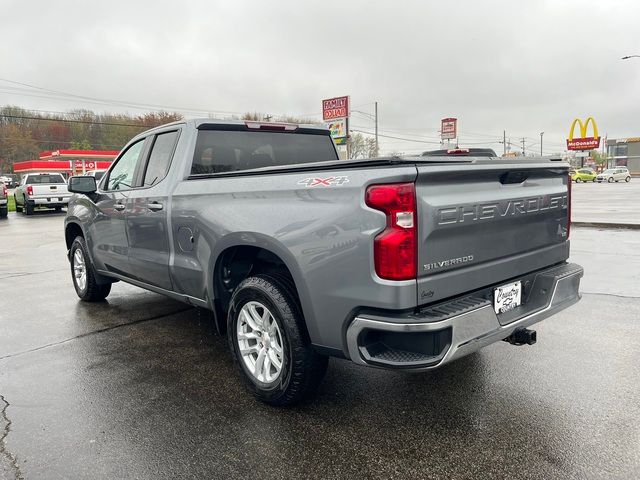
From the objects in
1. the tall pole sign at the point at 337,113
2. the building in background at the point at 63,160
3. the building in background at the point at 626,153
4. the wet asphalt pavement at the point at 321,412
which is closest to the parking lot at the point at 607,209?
the wet asphalt pavement at the point at 321,412

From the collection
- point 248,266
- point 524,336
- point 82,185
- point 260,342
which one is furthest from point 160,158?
point 524,336

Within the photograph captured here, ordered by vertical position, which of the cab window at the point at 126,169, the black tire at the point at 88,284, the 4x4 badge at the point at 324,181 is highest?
the cab window at the point at 126,169

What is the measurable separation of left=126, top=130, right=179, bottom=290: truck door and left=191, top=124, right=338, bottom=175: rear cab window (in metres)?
0.30

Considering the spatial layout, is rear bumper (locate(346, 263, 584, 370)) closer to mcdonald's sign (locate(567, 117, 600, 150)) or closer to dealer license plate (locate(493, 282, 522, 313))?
dealer license plate (locate(493, 282, 522, 313))

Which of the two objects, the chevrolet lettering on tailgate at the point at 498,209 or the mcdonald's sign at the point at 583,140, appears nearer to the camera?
the chevrolet lettering on tailgate at the point at 498,209

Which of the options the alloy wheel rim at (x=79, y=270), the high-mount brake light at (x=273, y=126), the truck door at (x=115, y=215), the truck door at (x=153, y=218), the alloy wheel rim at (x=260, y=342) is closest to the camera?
the alloy wheel rim at (x=260, y=342)

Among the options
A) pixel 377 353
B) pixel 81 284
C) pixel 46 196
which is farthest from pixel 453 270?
pixel 46 196

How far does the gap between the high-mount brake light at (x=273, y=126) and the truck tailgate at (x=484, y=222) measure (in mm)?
2273

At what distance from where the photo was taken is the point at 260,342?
3.37m

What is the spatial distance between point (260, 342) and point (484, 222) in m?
1.65

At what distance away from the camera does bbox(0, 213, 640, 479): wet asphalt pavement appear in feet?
8.59

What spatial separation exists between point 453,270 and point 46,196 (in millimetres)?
22807

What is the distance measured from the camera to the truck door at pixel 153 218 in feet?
13.7

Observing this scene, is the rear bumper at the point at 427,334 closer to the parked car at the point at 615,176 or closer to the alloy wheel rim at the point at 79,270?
the alloy wheel rim at the point at 79,270
